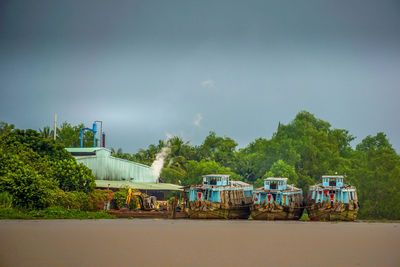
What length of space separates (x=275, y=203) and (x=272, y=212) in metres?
0.76

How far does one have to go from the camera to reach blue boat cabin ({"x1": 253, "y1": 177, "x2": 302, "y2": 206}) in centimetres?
3956

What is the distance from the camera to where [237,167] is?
217 feet

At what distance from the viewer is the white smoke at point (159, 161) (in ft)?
203

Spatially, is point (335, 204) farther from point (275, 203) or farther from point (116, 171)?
point (116, 171)

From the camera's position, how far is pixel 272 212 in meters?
39.1

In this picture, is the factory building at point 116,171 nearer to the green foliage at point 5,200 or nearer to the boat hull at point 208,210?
the boat hull at point 208,210

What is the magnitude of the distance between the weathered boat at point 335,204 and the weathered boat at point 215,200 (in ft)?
20.8

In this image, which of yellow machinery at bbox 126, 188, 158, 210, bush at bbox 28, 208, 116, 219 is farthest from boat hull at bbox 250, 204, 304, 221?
bush at bbox 28, 208, 116, 219

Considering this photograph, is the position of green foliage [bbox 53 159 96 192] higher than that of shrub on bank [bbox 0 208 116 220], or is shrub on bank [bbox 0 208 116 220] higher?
green foliage [bbox 53 159 96 192]

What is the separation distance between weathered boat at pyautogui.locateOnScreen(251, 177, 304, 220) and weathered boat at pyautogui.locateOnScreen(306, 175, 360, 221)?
72.9 inches

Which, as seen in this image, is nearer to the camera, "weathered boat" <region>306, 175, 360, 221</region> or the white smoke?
"weathered boat" <region>306, 175, 360, 221</region>

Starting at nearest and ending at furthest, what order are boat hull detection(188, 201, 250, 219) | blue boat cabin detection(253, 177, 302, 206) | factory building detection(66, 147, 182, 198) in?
boat hull detection(188, 201, 250, 219), blue boat cabin detection(253, 177, 302, 206), factory building detection(66, 147, 182, 198)

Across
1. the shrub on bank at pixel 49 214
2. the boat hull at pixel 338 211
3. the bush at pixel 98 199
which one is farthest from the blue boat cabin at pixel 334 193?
the shrub on bank at pixel 49 214

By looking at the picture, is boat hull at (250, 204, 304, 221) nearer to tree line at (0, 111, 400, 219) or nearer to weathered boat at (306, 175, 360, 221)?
weathered boat at (306, 175, 360, 221)
